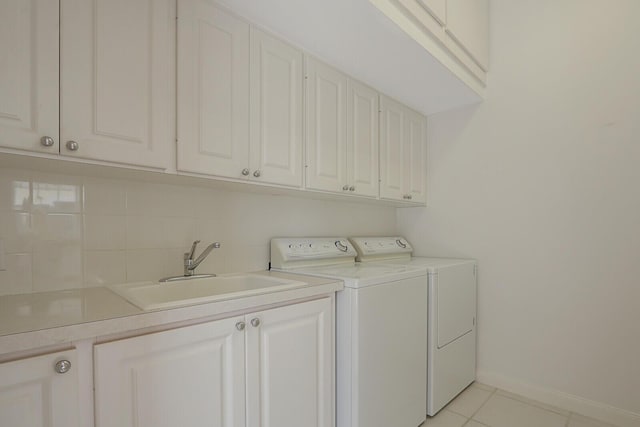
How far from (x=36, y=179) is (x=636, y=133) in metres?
2.98

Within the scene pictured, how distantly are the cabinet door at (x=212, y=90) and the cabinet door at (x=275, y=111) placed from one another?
0.17 feet

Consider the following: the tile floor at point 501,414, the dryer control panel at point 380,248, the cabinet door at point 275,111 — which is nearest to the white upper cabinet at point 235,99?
the cabinet door at point 275,111

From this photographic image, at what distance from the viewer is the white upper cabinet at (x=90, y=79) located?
0.92 metres

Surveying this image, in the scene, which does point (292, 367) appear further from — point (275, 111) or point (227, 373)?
point (275, 111)

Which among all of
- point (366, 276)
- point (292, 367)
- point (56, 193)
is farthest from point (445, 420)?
point (56, 193)

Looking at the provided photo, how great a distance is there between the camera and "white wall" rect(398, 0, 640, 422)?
1.86m

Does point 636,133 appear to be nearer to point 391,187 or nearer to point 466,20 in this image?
point 466,20

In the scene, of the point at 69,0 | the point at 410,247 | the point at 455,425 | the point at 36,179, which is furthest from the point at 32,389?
the point at 410,247

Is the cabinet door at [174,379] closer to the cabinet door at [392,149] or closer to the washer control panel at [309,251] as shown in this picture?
the washer control panel at [309,251]

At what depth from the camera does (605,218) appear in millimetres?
1904

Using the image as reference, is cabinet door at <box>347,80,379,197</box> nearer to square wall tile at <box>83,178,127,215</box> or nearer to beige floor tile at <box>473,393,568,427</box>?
square wall tile at <box>83,178,127,215</box>

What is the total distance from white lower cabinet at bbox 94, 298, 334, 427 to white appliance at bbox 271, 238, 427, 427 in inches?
3.2

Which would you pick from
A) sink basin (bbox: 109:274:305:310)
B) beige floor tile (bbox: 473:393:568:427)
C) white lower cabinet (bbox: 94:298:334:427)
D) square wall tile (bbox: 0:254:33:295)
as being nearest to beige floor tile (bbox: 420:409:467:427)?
beige floor tile (bbox: 473:393:568:427)

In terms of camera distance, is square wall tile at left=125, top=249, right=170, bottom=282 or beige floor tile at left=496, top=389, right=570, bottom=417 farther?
beige floor tile at left=496, top=389, right=570, bottom=417
